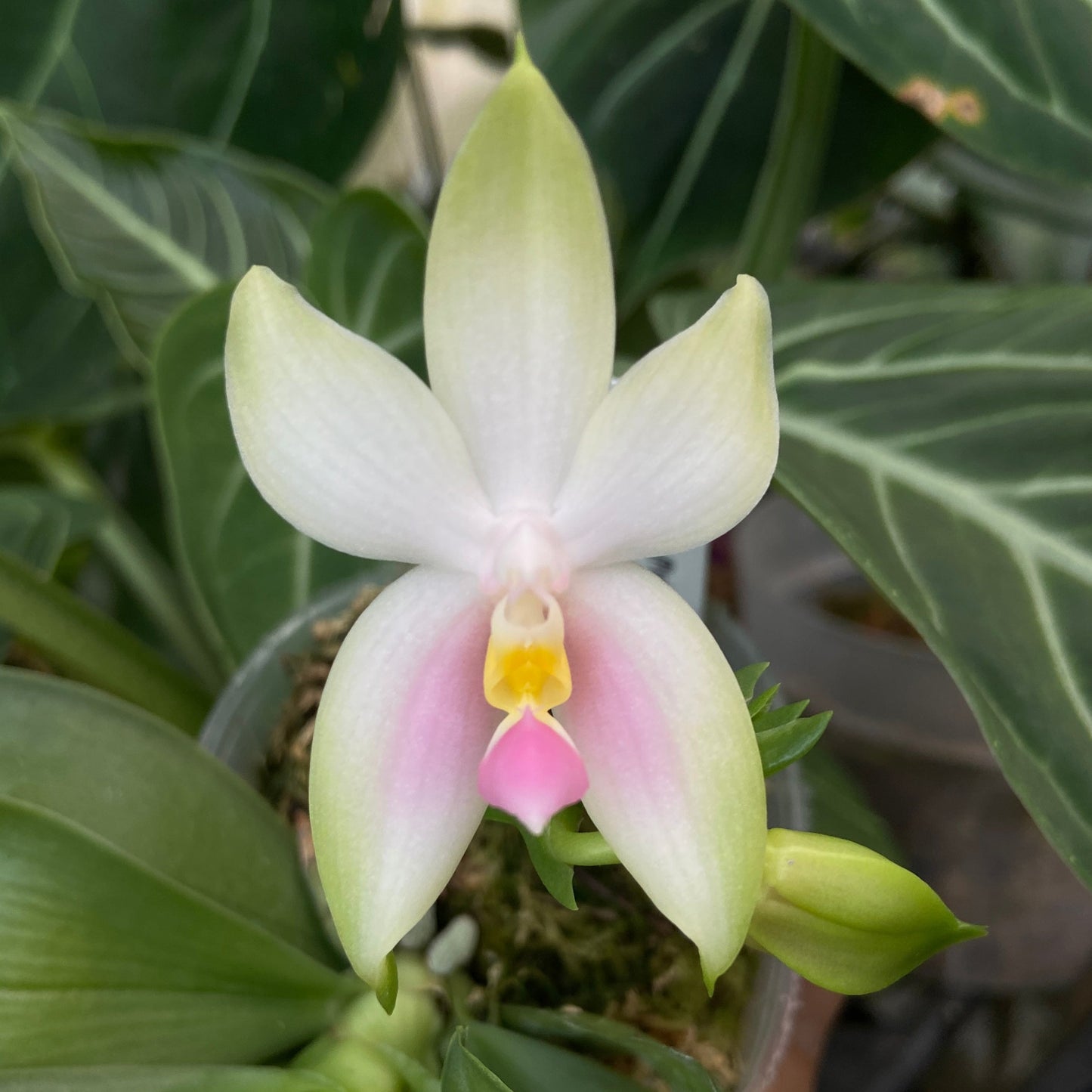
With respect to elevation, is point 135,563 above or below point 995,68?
below

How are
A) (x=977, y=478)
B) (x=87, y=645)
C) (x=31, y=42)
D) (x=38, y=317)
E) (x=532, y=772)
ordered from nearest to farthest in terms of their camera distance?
(x=532, y=772) → (x=977, y=478) → (x=87, y=645) → (x=31, y=42) → (x=38, y=317)

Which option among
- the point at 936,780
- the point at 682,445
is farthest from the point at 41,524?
the point at 936,780

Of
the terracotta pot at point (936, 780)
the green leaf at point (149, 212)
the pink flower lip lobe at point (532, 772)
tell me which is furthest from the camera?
the terracotta pot at point (936, 780)

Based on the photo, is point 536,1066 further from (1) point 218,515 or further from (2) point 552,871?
(1) point 218,515

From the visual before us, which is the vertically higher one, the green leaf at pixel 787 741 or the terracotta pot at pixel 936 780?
the green leaf at pixel 787 741

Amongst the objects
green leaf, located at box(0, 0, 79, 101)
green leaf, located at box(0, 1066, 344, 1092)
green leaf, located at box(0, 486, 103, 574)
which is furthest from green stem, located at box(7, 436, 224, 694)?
green leaf, located at box(0, 1066, 344, 1092)

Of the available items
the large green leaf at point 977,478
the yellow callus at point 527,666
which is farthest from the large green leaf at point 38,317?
the yellow callus at point 527,666

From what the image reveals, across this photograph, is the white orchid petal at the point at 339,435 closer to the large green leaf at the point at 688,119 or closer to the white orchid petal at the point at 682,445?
the white orchid petal at the point at 682,445

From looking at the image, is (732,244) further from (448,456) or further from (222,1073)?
(222,1073)
